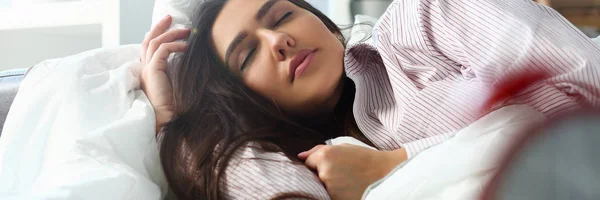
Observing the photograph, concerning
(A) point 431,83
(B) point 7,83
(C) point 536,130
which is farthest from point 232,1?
(C) point 536,130

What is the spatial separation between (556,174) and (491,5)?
0.92 ft

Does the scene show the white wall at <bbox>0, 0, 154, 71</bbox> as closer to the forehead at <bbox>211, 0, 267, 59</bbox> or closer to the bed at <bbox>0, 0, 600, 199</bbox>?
the bed at <bbox>0, 0, 600, 199</bbox>

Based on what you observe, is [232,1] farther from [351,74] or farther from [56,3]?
[56,3]

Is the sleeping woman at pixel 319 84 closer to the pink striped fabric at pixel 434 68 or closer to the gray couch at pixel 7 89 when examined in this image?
the pink striped fabric at pixel 434 68

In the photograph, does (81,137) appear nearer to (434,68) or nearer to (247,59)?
(247,59)

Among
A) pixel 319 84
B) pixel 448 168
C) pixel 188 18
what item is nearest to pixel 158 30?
pixel 188 18

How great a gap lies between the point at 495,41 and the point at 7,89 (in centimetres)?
65

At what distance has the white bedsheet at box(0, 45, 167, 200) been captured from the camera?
43 cm

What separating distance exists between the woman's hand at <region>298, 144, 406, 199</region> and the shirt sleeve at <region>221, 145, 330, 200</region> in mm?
11

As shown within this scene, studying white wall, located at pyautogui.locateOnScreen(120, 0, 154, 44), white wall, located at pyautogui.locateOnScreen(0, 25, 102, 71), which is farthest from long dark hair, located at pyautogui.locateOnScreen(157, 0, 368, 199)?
white wall, located at pyautogui.locateOnScreen(0, 25, 102, 71)

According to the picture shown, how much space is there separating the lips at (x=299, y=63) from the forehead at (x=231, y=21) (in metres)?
0.06

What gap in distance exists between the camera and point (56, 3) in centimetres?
110

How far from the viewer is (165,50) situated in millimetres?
645

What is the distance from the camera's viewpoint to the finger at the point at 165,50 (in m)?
0.64
